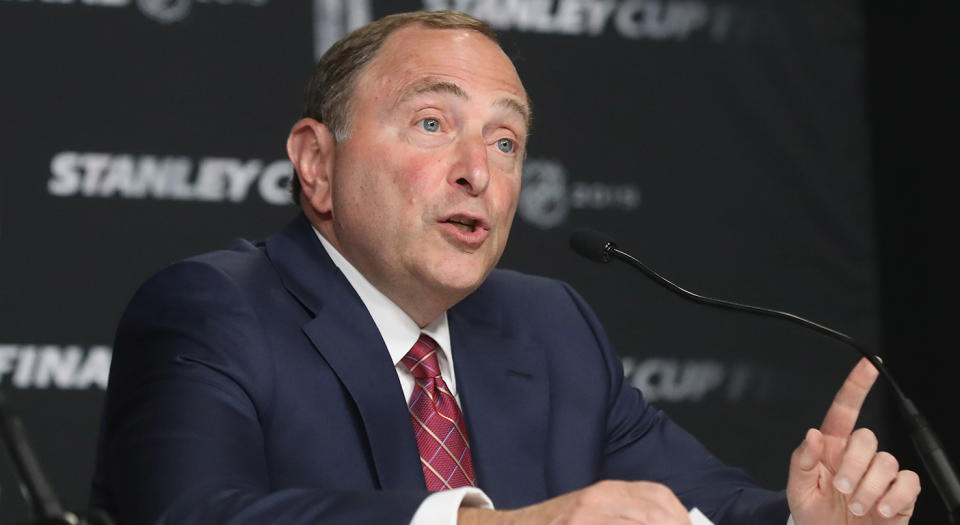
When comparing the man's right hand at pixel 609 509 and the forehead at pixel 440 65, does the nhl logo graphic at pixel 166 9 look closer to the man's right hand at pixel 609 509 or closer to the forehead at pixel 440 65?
the forehead at pixel 440 65

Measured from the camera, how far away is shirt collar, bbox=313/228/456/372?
7.13 feet

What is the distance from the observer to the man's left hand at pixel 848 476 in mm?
1835

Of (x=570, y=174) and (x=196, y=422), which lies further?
(x=570, y=174)

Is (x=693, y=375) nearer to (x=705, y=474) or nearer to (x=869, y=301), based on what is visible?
(x=869, y=301)

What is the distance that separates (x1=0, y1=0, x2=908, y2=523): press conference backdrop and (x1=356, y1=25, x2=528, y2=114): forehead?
111cm

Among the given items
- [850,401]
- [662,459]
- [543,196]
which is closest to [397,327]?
[662,459]

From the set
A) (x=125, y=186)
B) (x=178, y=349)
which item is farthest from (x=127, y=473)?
(x=125, y=186)

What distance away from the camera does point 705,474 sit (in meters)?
2.31

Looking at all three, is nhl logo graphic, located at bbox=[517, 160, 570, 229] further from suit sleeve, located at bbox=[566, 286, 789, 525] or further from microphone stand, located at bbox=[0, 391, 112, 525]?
microphone stand, located at bbox=[0, 391, 112, 525]

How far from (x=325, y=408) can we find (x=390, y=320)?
0.87 ft

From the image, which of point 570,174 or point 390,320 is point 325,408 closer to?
point 390,320

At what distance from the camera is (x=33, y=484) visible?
51.9 inches

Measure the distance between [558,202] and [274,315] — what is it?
1.61m

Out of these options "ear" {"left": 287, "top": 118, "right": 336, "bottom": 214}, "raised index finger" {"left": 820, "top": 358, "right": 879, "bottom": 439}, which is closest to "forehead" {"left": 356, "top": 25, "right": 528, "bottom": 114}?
"ear" {"left": 287, "top": 118, "right": 336, "bottom": 214}
